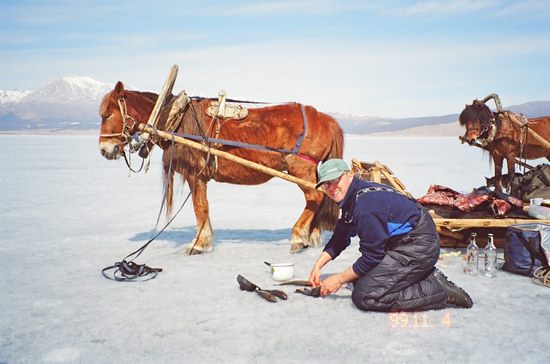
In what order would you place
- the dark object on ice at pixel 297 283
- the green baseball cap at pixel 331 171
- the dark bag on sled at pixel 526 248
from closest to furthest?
the green baseball cap at pixel 331 171, the dark object on ice at pixel 297 283, the dark bag on sled at pixel 526 248

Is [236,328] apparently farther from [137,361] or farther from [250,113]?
[250,113]

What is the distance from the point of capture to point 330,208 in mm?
6328

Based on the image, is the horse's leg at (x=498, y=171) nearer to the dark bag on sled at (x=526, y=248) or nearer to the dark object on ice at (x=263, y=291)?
the dark bag on sled at (x=526, y=248)

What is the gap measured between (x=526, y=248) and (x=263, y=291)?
2.78 meters

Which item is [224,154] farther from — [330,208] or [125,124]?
[330,208]

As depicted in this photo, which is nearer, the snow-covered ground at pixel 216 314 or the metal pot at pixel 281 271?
the snow-covered ground at pixel 216 314

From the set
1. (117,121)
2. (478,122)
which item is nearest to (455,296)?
(117,121)

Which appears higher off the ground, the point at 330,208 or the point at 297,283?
the point at 330,208

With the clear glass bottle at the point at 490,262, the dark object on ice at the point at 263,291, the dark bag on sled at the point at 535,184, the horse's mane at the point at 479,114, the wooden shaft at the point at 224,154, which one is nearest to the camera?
the dark object on ice at the point at 263,291

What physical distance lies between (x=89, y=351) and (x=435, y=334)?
8.21 feet

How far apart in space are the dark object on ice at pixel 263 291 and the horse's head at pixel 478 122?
5.54 m

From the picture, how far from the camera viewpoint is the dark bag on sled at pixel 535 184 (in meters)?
6.95
